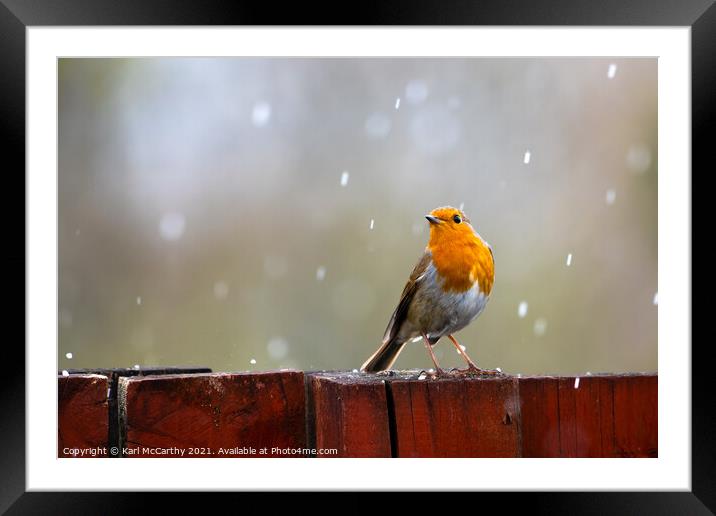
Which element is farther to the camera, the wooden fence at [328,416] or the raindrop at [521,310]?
the raindrop at [521,310]

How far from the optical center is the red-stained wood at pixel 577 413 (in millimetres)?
2375

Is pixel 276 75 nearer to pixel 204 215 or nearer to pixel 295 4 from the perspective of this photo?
pixel 204 215

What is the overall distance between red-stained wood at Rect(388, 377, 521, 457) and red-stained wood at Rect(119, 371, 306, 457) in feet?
1.20

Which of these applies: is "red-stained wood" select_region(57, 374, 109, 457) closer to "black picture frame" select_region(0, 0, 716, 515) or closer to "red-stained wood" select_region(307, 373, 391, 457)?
"black picture frame" select_region(0, 0, 716, 515)

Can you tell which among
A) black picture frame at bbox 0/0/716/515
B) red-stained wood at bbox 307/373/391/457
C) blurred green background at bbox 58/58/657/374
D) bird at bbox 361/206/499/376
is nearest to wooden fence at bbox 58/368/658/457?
red-stained wood at bbox 307/373/391/457

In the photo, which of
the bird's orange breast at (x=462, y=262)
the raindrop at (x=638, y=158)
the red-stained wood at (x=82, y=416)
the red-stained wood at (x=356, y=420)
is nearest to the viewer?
the red-stained wood at (x=356, y=420)

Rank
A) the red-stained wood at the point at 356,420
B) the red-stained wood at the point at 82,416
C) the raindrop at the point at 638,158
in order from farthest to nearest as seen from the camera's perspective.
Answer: the raindrop at the point at 638,158 → the red-stained wood at the point at 82,416 → the red-stained wood at the point at 356,420

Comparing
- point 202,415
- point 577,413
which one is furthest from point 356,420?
point 577,413

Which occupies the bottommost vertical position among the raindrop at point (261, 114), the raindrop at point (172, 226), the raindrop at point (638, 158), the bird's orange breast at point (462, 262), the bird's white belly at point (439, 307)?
the bird's white belly at point (439, 307)

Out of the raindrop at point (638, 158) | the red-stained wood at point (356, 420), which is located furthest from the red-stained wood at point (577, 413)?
the raindrop at point (638, 158)

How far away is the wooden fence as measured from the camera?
226 cm

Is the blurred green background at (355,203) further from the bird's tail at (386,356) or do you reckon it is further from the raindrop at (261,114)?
the bird's tail at (386,356)

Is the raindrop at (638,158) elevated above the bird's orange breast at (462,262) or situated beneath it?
elevated above

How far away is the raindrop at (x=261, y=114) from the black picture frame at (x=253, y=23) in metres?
3.73
